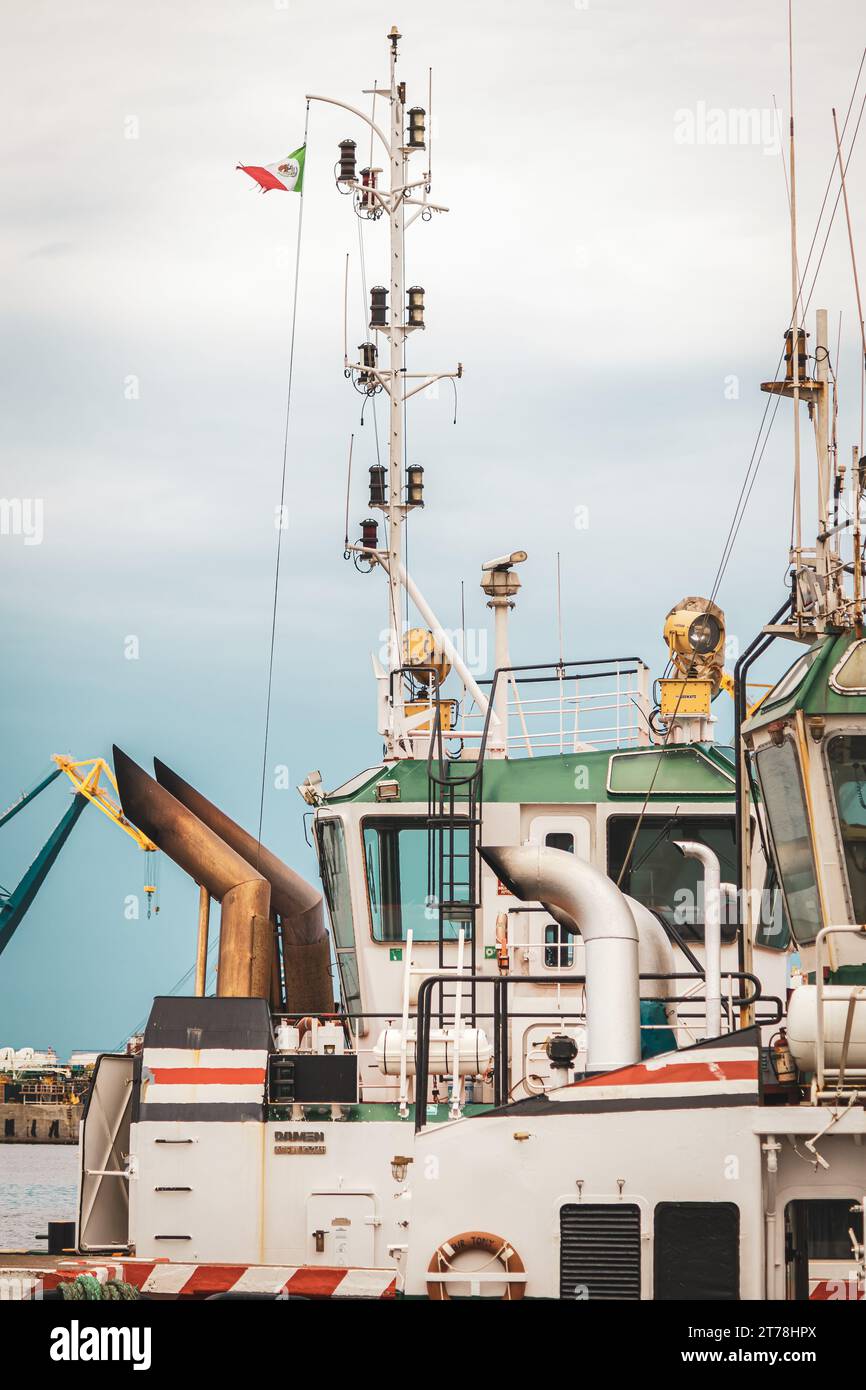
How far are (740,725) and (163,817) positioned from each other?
13.9 m

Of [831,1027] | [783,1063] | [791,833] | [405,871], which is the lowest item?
[783,1063]

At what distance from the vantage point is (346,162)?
78.2ft

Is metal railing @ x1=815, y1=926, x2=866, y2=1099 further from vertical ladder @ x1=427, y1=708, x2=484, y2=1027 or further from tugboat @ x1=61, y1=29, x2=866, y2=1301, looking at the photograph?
vertical ladder @ x1=427, y1=708, x2=484, y2=1027

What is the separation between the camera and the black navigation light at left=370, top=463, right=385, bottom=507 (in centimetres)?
2352

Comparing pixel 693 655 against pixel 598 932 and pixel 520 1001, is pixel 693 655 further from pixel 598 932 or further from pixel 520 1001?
pixel 598 932

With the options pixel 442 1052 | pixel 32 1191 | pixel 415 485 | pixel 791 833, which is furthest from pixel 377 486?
pixel 32 1191

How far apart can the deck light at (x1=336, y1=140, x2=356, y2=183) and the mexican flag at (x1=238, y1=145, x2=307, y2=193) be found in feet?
7.33

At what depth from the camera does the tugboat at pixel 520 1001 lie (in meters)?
10.7

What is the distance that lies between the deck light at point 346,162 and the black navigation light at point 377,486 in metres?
3.58

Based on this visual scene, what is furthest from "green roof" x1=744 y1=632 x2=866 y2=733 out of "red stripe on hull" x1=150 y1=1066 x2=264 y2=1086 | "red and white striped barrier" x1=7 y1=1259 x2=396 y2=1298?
"red stripe on hull" x1=150 y1=1066 x2=264 y2=1086

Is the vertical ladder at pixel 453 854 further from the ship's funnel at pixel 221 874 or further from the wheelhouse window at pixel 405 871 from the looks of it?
the ship's funnel at pixel 221 874

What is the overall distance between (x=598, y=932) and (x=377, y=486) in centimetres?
1236
